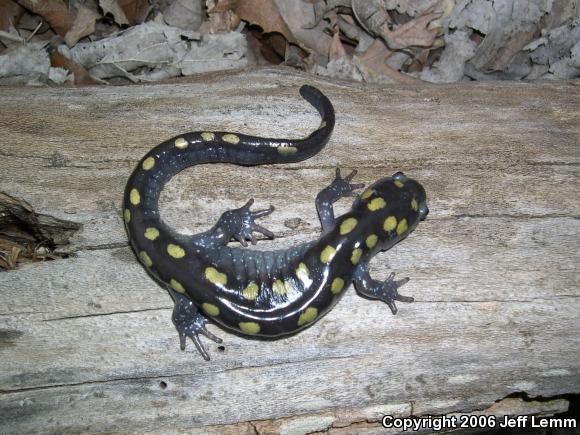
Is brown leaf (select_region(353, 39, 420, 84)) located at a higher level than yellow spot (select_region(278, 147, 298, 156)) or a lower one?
higher

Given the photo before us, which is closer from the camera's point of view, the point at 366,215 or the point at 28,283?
the point at 28,283

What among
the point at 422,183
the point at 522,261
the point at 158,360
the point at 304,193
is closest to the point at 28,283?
the point at 158,360

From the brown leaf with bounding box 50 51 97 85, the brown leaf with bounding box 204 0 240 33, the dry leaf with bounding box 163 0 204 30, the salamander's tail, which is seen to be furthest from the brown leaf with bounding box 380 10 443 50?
the brown leaf with bounding box 50 51 97 85

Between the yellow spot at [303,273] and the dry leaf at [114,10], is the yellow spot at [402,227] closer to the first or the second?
the yellow spot at [303,273]

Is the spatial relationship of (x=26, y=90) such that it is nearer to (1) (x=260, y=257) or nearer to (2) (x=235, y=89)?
(2) (x=235, y=89)

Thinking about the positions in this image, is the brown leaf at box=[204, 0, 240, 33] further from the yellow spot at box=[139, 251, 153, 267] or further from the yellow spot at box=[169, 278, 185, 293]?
the yellow spot at box=[169, 278, 185, 293]

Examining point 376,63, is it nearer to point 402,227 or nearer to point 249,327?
point 402,227

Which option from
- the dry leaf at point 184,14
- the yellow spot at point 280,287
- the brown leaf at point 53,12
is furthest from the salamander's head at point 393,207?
the brown leaf at point 53,12
